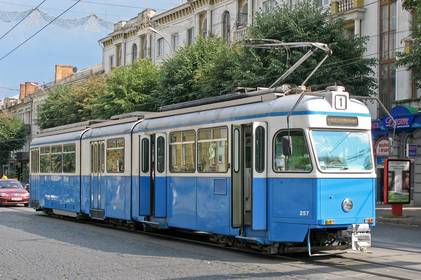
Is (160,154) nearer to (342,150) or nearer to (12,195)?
(342,150)

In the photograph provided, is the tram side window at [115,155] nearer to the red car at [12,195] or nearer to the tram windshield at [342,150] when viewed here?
the tram windshield at [342,150]

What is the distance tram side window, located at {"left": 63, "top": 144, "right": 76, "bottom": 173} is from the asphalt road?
5.28 meters

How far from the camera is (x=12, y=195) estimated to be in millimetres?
33156

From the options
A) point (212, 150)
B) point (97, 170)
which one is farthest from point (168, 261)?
point (97, 170)

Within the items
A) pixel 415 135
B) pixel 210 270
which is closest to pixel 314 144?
pixel 210 270

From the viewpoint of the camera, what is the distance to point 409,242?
53.4 feet

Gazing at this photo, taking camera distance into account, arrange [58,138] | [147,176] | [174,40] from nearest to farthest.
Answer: [147,176] < [58,138] < [174,40]

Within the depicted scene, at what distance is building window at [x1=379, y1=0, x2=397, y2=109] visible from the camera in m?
32.4

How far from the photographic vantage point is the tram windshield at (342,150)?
12.4 metres

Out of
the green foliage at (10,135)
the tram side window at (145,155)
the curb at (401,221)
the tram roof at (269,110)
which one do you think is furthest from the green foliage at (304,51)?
the green foliage at (10,135)

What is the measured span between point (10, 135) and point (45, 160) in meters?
50.0

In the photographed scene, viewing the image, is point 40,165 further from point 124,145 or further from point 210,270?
point 210,270

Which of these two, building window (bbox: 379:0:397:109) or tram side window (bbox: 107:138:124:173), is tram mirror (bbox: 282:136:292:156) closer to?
tram side window (bbox: 107:138:124:173)

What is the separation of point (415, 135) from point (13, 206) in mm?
20184
